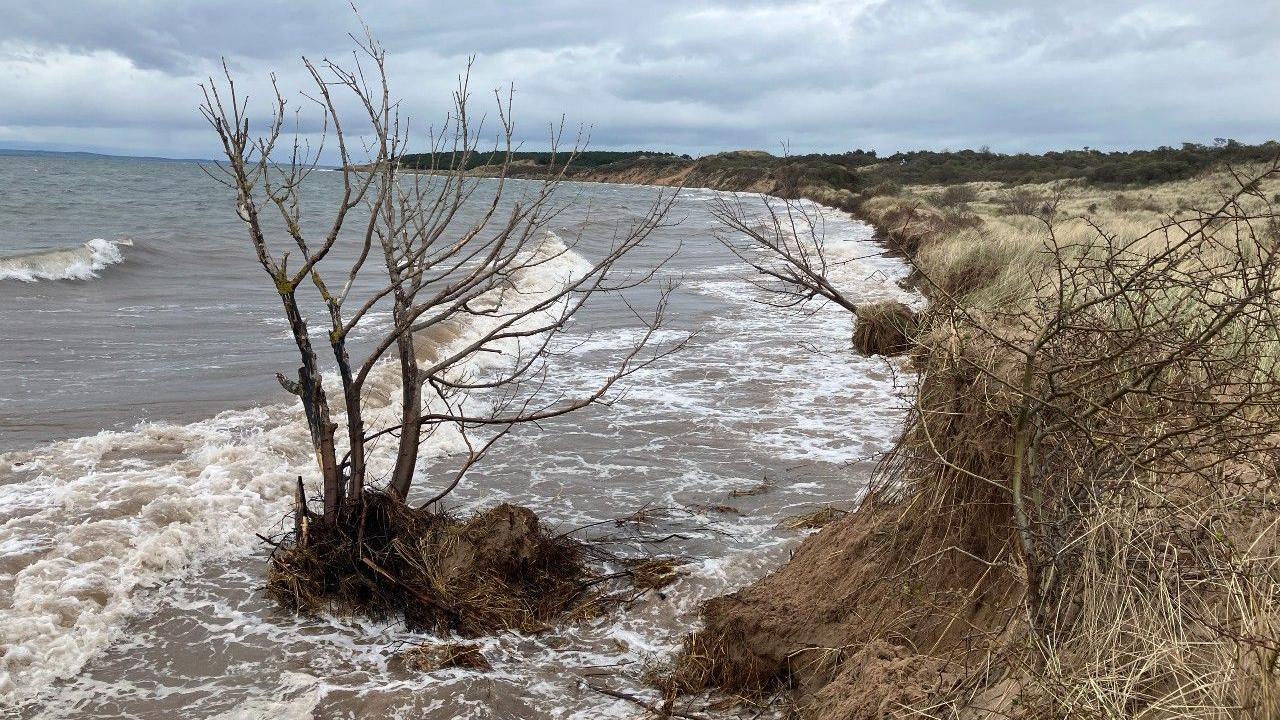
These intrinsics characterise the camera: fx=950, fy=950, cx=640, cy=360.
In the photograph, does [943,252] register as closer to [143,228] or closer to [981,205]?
[981,205]

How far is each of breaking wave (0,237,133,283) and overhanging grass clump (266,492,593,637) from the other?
57.4ft

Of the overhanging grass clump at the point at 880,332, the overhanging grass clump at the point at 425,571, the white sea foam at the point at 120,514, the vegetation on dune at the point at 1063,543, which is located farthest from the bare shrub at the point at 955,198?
the vegetation on dune at the point at 1063,543

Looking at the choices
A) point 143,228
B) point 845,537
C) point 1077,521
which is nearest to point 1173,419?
point 1077,521

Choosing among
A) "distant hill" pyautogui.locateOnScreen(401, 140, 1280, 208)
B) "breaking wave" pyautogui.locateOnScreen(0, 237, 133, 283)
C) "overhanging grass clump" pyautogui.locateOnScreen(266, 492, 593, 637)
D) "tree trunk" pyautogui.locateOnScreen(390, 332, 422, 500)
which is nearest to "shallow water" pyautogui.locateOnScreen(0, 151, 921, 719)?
"overhanging grass clump" pyautogui.locateOnScreen(266, 492, 593, 637)

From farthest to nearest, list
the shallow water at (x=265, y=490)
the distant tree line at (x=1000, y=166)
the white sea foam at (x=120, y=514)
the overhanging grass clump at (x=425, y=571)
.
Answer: the distant tree line at (x=1000, y=166) → the overhanging grass clump at (x=425, y=571) → the white sea foam at (x=120, y=514) → the shallow water at (x=265, y=490)

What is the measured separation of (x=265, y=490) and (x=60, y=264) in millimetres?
16649

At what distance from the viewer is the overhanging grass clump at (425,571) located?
5215 millimetres

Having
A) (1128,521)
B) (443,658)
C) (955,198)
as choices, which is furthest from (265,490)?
(955,198)

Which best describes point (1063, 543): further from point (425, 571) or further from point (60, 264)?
point (60, 264)

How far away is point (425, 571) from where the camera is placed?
5305 mm

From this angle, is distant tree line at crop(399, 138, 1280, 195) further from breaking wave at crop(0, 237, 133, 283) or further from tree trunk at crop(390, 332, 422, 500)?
tree trunk at crop(390, 332, 422, 500)

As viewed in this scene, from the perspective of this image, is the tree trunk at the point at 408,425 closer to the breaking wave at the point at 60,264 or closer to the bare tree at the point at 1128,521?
the bare tree at the point at 1128,521

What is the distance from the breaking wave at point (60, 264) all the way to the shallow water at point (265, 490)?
3395mm

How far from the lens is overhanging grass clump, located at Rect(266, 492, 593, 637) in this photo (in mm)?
5215
